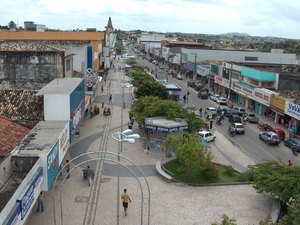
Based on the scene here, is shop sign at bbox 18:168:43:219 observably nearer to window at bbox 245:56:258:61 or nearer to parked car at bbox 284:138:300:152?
parked car at bbox 284:138:300:152

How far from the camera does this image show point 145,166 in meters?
28.9

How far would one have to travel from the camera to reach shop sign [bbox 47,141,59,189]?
19.1 meters

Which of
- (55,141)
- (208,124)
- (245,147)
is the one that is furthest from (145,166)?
(208,124)

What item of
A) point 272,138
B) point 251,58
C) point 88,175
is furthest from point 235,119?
point 251,58

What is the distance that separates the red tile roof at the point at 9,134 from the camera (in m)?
21.8

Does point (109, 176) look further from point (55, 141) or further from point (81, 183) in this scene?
point (55, 141)

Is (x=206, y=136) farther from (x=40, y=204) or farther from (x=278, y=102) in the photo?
(x=40, y=204)

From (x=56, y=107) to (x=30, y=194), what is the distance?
1015 centimetres

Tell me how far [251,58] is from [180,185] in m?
72.3

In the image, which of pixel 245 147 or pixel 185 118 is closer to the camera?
pixel 185 118

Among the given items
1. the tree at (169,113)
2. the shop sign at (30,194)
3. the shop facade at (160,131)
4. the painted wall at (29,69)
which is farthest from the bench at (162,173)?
the painted wall at (29,69)

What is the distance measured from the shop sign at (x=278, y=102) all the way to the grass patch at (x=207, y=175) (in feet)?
65.3

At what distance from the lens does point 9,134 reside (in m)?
23.8

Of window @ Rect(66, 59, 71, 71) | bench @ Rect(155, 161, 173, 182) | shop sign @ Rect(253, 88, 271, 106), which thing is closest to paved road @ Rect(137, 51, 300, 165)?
shop sign @ Rect(253, 88, 271, 106)
